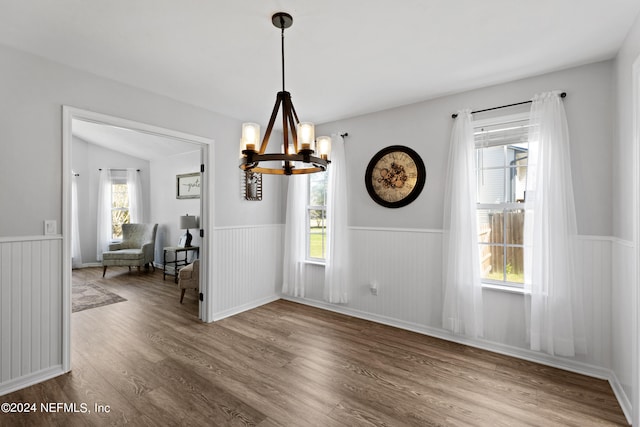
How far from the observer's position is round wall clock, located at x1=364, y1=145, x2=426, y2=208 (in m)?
3.38

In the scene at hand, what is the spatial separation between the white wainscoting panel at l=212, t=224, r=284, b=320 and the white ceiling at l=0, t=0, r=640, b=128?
1.84 meters

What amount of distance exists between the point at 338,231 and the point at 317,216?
58 cm

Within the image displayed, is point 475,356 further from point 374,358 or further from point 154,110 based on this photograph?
point 154,110

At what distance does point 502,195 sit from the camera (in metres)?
2.97

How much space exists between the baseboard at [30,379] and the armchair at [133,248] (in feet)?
13.1

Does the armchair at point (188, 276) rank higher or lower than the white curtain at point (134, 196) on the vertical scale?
lower

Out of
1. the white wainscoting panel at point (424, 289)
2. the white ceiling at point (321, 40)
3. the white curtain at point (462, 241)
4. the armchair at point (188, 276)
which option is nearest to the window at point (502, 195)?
the white curtain at point (462, 241)

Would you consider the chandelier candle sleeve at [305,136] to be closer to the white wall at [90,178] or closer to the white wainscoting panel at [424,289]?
the white wainscoting panel at [424,289]

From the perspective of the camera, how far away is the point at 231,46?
89.1 inches

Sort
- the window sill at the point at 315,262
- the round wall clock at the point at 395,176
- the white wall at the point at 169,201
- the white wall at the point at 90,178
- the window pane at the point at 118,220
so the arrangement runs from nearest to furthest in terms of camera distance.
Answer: the round wall clock at the point at 395,176
the window sill at the point at 315,262
the white wall at the point at 169,201
the white wall at the point at 90,178
the window pane at the point at 118,220

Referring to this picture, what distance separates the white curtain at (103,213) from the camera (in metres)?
7.02

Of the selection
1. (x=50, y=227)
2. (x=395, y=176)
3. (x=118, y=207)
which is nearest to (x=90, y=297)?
(x=50, y=227)

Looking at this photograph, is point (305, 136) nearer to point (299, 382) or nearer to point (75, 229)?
point (299, 382)

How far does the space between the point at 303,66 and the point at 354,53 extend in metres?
0.47
